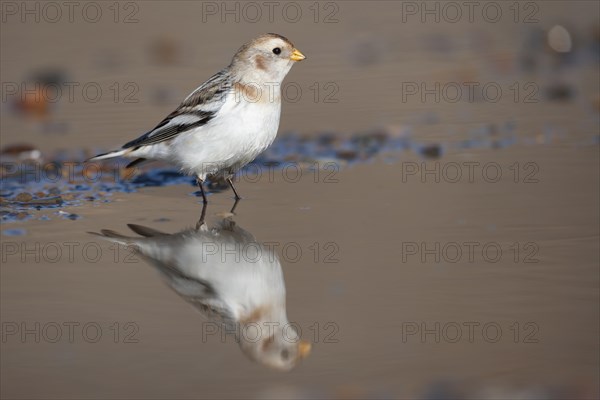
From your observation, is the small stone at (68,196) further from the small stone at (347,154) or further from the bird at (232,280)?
the small stone at (347,154)

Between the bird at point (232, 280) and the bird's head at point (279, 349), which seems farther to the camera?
the bird at point (232, 280)

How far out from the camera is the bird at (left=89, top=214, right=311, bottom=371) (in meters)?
4.75

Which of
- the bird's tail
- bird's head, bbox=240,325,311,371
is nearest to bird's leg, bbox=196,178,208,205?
the bird's tail

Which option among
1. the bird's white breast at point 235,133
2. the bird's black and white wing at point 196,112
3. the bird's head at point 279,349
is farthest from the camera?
the bird's black and white wing at point 196,112

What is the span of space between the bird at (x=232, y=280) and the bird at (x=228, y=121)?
2.01ft

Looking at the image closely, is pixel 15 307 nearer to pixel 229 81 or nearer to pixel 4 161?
pixel 229 81

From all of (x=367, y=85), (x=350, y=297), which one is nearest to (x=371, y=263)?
(x=350, y=297)

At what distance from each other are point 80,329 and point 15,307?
0.50 meters

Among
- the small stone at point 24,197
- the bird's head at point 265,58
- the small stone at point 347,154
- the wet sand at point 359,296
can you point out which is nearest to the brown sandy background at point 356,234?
the wet sand at point 359,296

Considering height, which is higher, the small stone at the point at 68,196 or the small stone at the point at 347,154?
the small stone at the point at 347,154

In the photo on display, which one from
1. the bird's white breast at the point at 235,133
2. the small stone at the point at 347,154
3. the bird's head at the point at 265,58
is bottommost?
the small stone at the point at 347,154

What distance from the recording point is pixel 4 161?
8.56 metres

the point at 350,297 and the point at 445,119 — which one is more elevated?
the point at 445,119

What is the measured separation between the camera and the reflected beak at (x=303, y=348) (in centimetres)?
458
